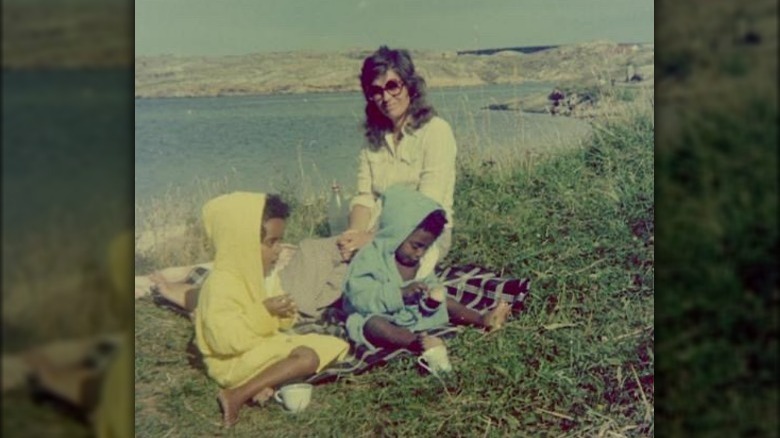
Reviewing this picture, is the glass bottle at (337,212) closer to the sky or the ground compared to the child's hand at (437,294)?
closer to the sky

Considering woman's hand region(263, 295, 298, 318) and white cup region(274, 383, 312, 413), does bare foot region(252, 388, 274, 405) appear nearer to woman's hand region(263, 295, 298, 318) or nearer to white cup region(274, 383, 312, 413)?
white cup region(274, 383, 312, 413)

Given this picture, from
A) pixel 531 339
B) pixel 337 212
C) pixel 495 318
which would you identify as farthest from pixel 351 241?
pixel 531 339

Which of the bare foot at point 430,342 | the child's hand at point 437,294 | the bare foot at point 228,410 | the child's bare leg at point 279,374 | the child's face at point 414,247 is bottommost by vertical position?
the bare foot at point 228,410

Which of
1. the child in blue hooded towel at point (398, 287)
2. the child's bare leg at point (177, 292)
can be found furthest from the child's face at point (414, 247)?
the child's bare leg at point (177, 292)

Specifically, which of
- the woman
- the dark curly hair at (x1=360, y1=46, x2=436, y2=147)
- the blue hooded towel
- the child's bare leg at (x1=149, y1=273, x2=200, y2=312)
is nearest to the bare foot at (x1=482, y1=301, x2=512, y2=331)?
the blue hooded towel

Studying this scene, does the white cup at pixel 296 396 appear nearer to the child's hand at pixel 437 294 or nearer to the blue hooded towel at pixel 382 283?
the blue hooded towel at pixel 382 283

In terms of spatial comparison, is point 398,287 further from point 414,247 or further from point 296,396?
point 296,396
